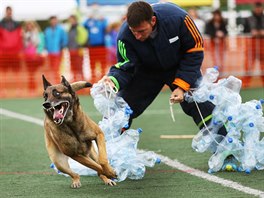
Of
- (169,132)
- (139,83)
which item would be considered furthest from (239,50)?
(139,83)

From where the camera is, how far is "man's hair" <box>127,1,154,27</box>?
6.75 m

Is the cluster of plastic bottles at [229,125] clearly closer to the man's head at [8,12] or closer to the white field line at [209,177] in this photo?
the white field line at [209,177]

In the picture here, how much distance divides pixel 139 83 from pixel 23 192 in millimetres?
1825

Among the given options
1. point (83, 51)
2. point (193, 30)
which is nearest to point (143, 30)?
point (193, 30)

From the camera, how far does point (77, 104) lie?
6.87 m

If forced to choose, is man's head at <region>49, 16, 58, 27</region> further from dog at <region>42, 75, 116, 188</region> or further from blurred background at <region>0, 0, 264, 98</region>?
dog at <region>42, 75, 116, 188</region>

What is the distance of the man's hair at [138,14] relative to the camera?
266 inches

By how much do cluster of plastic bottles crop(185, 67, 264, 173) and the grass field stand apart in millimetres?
216

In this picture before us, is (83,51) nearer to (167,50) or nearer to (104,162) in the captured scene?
(167,50)

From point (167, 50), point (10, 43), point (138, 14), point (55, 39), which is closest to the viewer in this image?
point (138, 14)

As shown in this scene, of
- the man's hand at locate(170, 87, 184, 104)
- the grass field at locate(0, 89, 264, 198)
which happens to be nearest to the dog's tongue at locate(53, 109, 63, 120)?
the grass field at locate(0, 89, 264, 198)

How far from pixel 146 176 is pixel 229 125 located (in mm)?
1008

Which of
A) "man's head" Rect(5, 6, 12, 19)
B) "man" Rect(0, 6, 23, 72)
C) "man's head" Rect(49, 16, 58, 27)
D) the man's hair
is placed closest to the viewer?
the man's hair

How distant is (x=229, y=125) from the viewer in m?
7.52
